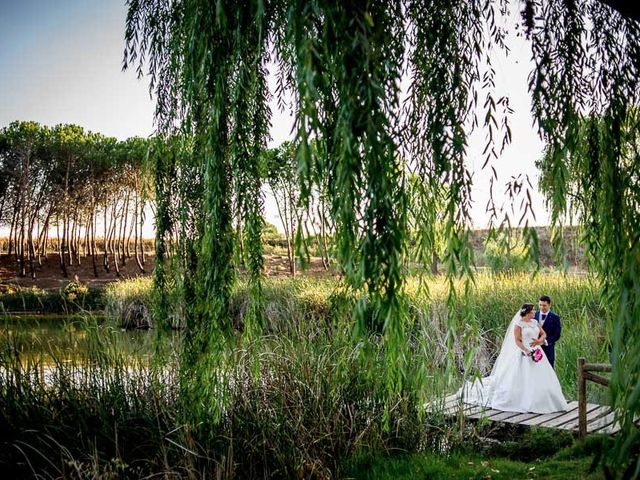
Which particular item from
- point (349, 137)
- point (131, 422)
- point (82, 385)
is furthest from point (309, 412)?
point (349, 137)

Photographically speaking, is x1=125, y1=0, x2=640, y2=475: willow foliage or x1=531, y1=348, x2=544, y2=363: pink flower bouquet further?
x1=531, y1=348, x2=544, y2=363: pink flower bouquet

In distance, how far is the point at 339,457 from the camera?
4.66 metres

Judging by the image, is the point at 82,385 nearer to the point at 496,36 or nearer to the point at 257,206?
the point at 257,206

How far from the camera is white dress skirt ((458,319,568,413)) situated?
6539mm

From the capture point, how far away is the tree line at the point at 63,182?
2594cm

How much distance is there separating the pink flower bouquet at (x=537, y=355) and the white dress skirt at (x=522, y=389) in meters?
0.04

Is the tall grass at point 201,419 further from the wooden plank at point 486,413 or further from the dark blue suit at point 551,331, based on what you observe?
the dark blue suit at point 551,331

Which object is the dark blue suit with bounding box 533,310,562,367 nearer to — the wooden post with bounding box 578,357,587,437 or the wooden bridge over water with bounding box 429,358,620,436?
the wooden bridge over water with bounding box 429,358,620,436

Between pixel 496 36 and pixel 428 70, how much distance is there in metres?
0.56

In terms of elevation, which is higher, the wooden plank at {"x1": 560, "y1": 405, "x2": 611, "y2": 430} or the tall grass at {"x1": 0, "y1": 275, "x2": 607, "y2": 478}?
the tall grass at {"x1": 0, "y1": 275, "x2": 607, "y2": 478}

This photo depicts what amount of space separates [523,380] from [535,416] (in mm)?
575

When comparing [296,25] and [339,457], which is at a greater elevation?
[296,25]

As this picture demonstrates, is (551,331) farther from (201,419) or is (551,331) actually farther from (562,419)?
(201,419)

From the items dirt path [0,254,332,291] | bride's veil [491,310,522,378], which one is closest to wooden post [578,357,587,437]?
bride's veil [491,310,522,378]
